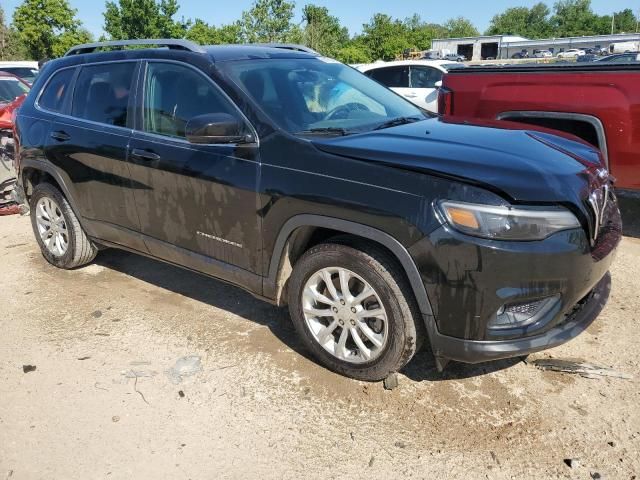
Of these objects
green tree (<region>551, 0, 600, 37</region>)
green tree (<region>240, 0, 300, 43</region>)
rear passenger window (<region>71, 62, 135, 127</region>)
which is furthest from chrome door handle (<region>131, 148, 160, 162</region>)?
green tree (<region>551, 0, 600, 37</region>)

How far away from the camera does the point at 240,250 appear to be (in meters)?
3.43

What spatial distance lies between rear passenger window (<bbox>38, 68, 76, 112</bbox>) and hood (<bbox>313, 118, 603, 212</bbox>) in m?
2.56

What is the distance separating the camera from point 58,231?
4875mm

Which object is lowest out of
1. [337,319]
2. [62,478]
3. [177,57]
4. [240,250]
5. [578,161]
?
[62,478]

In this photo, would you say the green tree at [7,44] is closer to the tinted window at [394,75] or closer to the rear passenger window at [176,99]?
the tinted window at [394,75]

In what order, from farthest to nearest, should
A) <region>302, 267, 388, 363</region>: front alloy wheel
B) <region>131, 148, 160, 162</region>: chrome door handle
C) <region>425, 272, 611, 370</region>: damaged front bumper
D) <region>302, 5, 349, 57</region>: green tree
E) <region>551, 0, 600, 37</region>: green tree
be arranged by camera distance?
<region>551, 0, 600, 37</region>: green tree
<region>302, 5, 349, 57</region>: green tree
<region>131, 148, 160, 162</region>: chrome door handle
<region>302, 267, 388, 363</region>: front alloy wheel
<region>425, 272, 611, 370</region>: damaged front bumper

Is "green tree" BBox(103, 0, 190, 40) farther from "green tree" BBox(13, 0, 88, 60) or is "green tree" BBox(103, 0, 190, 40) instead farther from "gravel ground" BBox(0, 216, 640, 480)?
"gravel ground" BBox(0, 216, 640, 480)

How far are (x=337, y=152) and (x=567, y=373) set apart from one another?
5.92 ft

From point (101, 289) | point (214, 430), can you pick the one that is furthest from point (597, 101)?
point (101, 289)

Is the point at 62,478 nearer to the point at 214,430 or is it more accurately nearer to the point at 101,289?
the point at 214,430

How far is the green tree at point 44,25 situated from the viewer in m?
35.3

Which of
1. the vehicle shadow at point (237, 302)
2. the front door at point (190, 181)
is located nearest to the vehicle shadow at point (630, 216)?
the vehicle shadow at point (237, 302)

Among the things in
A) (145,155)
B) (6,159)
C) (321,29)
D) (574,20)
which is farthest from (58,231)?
(574,20)

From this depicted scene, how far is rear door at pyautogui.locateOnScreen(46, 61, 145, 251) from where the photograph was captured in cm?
400
